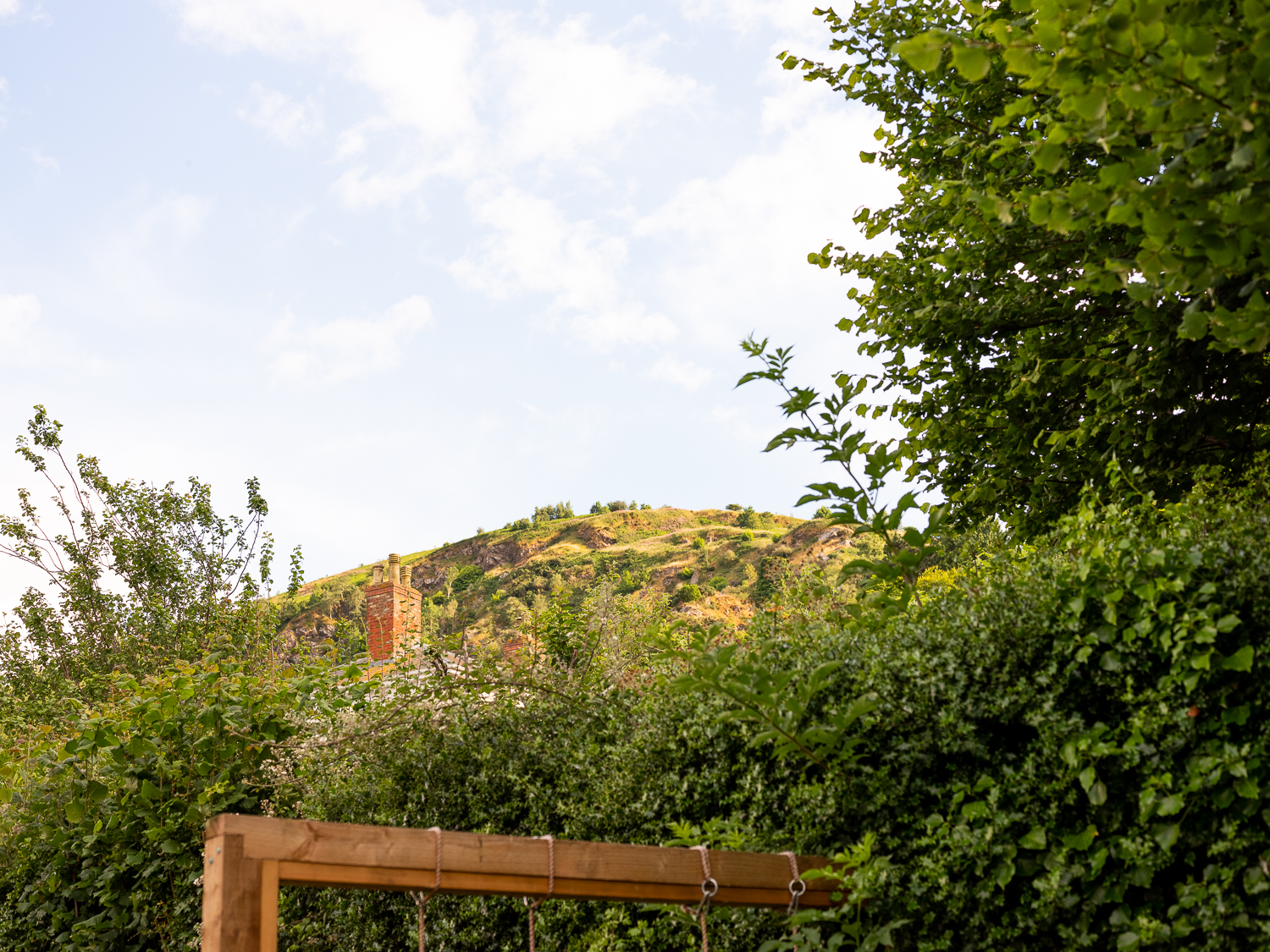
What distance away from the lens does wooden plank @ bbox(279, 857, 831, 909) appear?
6.48 feet

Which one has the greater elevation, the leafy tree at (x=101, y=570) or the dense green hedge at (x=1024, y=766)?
the leafy tree at (x=101, y=570)

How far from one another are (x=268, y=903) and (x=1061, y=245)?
15.1 ft

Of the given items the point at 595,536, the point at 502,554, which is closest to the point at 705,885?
the point at 595,536

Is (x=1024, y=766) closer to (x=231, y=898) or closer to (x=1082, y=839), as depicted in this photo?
(x=1082, y=839)

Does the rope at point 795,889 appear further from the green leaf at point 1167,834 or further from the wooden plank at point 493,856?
the green leaf at point 1167,834

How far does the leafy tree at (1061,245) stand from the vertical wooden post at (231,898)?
252 centimetres

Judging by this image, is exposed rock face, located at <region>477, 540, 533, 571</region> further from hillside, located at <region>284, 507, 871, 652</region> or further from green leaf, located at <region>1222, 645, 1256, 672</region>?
green leaf, located at <region>1222, 645, 1256, 672</region>

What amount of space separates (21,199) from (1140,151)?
550 inches

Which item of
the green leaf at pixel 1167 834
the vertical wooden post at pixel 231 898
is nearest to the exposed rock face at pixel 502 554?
the green leaf at pixel 1167 834

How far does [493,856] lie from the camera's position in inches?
86.9

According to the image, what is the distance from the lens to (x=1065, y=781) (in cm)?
249

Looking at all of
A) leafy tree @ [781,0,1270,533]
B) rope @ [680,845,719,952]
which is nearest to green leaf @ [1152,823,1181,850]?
rope @ [680,845,719,952]

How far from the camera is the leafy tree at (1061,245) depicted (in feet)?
6.54

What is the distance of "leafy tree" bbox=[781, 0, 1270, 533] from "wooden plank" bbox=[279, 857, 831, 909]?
5.66 ft
